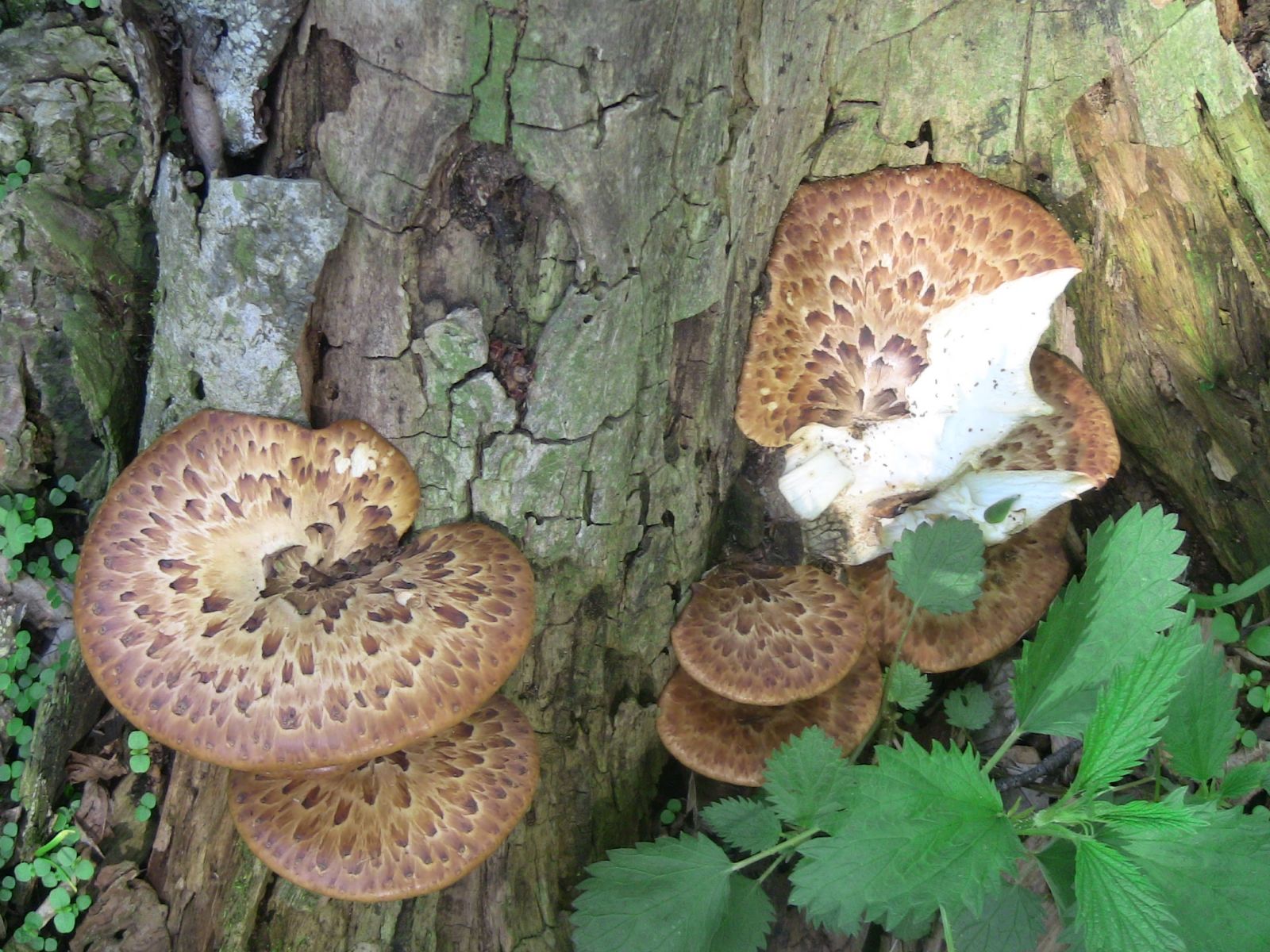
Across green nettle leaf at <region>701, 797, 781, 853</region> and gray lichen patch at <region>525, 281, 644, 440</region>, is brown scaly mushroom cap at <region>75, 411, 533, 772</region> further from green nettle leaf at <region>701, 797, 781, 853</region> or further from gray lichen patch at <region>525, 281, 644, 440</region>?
green nettle leaf at <region>701, 797, 781, 853</region>

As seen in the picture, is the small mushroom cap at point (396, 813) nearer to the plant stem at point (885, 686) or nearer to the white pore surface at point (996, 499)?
the plant stem at point (885, 686)

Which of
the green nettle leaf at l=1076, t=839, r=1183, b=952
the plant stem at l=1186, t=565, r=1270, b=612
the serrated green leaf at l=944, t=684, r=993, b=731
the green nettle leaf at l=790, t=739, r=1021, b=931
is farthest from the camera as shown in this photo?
the serrated green leaf at l=944, t=684, r=993, b=731

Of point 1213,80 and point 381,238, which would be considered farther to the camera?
point 1213,80

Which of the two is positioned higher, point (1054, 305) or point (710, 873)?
point (1054, 305)

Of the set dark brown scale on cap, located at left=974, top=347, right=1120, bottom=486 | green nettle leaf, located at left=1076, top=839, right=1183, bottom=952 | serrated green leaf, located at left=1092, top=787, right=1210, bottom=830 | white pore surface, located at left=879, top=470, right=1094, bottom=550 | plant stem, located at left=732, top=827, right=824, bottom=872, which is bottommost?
plant stem, located at left=732, top=827, right=824, bottom=872

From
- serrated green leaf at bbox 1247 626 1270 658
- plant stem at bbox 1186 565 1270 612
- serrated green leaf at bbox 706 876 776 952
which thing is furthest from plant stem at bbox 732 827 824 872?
serrated green leaf at bbox 1247 626 1270 658

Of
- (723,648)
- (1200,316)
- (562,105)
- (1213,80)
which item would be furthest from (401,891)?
(1213,80)

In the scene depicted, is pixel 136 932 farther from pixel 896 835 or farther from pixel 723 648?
pixel 896 835
